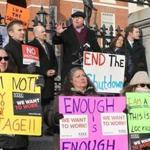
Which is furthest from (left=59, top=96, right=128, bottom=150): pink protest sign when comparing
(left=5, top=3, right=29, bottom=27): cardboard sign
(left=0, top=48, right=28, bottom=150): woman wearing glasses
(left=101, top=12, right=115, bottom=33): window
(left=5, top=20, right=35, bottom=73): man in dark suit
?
(left=101, top=12, right=115, bottom=33): window

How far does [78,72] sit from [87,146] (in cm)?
80

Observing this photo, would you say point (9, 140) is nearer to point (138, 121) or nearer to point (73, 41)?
point (138, 121)

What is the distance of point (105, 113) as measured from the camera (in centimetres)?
600

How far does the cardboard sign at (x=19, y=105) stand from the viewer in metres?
5.59

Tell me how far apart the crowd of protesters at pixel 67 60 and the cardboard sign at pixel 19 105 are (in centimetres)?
10

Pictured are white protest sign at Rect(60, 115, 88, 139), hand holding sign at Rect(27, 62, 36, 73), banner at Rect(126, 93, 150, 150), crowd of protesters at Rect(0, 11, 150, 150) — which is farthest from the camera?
hand holding sign at Rect(27, 62, 36, 73)

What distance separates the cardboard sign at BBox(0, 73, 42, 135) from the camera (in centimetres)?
559

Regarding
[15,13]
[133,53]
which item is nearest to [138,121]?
[133,53]

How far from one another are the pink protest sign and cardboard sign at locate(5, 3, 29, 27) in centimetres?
304

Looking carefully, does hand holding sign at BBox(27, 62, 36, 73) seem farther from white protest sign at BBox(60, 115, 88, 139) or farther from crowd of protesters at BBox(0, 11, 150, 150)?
white protest sign at BBox(60, 115, 88, 139)

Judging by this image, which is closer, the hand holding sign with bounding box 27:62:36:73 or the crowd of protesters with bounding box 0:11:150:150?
the crowd of protesters with bounding box 0:11:150:150

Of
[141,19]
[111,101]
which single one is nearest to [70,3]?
[141,19]

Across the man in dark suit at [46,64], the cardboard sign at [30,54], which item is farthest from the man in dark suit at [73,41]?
the cardboard sign at [30,54]

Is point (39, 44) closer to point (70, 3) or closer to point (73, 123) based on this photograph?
point (73, 123)
